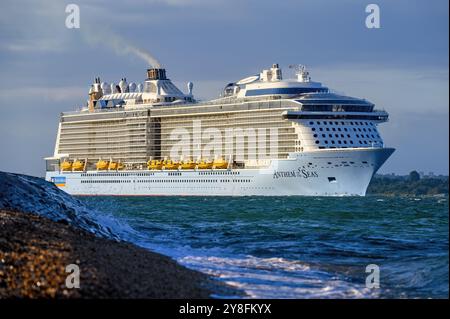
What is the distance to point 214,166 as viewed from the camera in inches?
3506

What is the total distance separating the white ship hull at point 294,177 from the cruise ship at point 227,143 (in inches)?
3.1

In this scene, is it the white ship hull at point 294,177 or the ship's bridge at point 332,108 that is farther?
the ship's bridge at point 332,108

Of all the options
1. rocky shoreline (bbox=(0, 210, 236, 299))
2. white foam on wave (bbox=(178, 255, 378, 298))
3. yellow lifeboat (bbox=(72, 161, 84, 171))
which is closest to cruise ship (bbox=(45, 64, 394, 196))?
yellow lifeboat (bbox=(72, 161, 84, 171))

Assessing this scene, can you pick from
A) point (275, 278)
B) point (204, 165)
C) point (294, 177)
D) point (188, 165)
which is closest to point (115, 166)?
point (188, 165)

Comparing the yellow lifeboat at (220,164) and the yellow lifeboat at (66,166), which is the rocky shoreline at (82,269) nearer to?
the yellow lifeboat at (220,164)

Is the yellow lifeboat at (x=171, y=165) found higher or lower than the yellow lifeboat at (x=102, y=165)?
lower

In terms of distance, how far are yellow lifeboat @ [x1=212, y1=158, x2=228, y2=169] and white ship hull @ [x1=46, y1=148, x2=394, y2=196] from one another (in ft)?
2.15

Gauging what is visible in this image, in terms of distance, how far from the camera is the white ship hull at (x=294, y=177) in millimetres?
80562

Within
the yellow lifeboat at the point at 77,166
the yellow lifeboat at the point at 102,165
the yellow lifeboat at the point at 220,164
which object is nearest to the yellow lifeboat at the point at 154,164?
the yellow lifeboat at the point at 102,165

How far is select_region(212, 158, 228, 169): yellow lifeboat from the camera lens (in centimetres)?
8825

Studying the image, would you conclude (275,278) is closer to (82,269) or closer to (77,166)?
(82,269)

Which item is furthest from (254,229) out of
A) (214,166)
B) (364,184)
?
(214,166)

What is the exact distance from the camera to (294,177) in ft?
268

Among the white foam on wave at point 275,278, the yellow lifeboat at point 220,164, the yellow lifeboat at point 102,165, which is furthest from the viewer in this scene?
the yellow lifeboat at point 102,165
